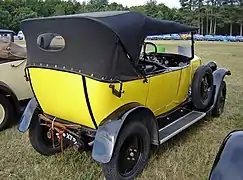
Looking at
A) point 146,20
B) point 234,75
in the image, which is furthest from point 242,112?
point 234,75

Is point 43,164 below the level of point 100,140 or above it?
below

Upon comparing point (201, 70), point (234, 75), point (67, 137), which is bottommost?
point (234, 75)

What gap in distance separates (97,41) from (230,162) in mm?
1673

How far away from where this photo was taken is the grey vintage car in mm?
5020

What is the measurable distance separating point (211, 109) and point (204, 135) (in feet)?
1.73

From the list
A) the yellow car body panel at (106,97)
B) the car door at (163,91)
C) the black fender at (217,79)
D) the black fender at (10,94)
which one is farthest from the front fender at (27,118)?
the black fender at (217,79)

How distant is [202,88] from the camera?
16.0ft

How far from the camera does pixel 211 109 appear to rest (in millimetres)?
5125

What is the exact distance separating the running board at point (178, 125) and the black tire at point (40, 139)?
1345 mm

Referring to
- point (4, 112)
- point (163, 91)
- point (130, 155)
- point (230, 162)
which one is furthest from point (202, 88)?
point (4, 112)

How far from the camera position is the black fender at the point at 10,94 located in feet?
16.4

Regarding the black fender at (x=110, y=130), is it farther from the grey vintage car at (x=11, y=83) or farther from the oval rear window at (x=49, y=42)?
the grey vintage car at (x=11, y=83)

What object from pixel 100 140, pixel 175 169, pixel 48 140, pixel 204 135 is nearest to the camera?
pixel 100 140

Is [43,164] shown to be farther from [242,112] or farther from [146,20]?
[242,112]
